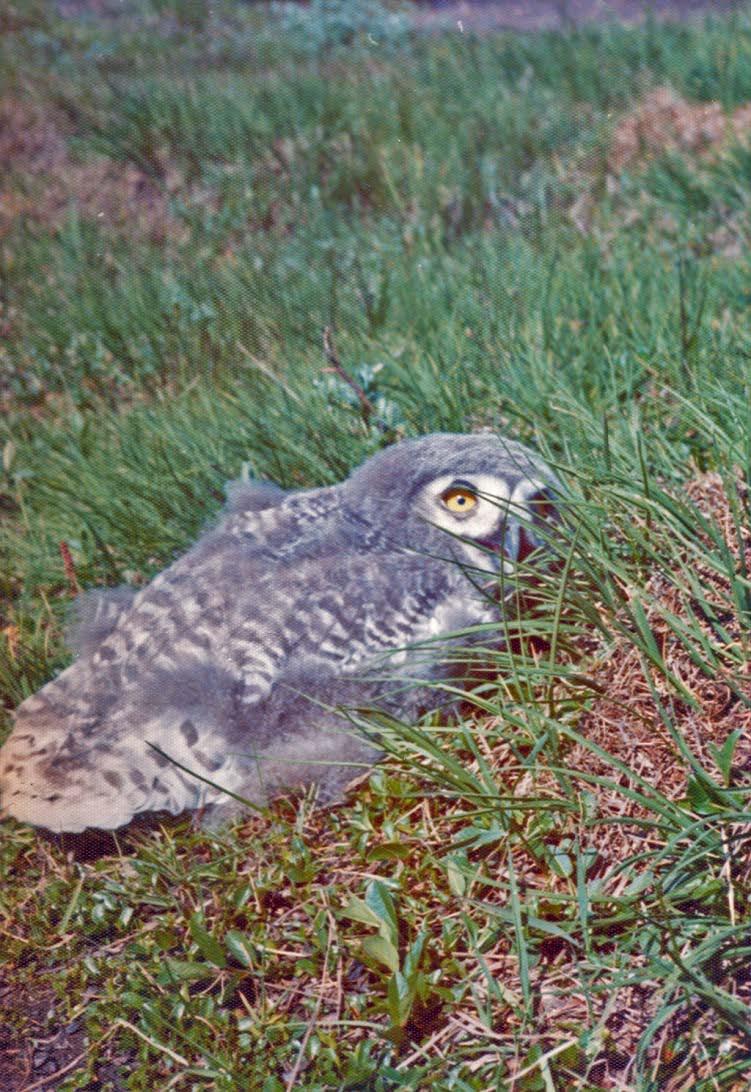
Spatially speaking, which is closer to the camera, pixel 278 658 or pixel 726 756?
pixel 726 756

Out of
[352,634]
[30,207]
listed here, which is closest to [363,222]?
[30,207]

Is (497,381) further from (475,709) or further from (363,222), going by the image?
(363,222)

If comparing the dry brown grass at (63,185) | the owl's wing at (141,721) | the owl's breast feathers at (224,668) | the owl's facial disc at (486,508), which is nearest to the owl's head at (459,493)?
the owl's facial disc at (486,508)

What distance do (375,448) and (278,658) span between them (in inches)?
42.4

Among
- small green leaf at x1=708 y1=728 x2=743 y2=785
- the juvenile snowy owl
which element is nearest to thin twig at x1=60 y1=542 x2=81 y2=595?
the juvenile snowy owl

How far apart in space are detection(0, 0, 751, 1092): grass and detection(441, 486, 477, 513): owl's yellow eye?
26cm

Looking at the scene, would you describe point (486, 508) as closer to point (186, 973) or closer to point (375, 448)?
point (375, 448)

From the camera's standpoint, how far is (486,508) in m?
2.82

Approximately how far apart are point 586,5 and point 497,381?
306 inches

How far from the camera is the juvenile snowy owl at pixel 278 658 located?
2705mm

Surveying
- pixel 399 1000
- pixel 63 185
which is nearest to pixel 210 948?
pixel 399 1000

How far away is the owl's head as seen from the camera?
110 inches

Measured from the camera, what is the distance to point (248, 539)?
292 cm

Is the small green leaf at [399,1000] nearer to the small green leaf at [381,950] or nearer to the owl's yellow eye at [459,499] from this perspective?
the small green leaf at [381,950]
